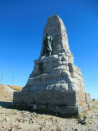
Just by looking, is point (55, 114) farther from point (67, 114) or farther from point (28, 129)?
point (28, 129)

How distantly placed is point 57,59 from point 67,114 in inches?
142

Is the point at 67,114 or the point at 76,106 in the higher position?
the point at 76,106

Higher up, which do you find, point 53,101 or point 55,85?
point 55,85

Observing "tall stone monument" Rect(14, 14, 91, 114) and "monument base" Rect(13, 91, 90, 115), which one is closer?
"monument base" Rect(13, 91, 90, 115)

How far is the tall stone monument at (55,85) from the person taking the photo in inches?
225

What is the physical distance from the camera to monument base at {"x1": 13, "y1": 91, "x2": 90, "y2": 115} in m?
5.48

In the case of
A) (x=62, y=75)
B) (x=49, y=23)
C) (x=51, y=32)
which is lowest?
(x=62, y=75)

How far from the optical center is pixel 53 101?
6.01m

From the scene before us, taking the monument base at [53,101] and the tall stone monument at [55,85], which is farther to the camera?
the tall stone monument at [55,85]

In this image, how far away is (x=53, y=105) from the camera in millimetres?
5898

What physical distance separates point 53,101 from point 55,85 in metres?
0.89

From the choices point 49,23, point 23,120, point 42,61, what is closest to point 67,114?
point 23,120

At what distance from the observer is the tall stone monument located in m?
5.70

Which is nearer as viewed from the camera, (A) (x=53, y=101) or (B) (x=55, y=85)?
(A) (x=53, y=101)
